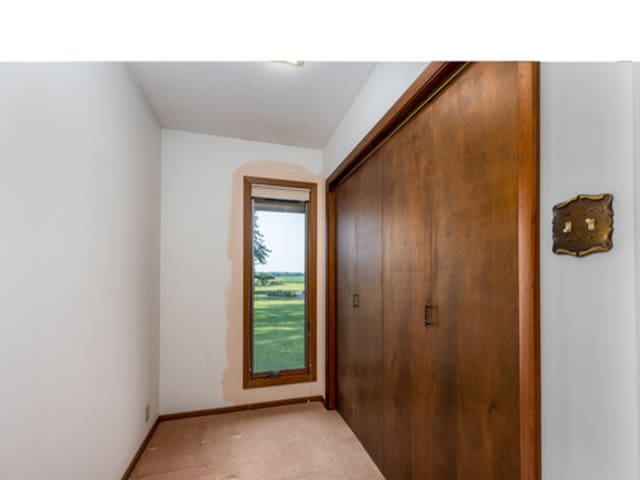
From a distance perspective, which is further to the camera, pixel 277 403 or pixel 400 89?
pixel 277 403

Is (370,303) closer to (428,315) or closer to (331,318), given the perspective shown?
(428,315)

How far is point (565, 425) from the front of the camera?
73cm

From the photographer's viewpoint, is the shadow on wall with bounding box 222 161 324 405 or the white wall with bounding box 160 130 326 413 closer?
the white wall with bounding box 160 130 326 413

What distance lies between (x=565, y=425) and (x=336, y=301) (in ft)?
6.76

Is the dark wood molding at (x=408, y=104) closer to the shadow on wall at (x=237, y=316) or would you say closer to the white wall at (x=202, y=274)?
the shadow on wall at (x=237, y=316)

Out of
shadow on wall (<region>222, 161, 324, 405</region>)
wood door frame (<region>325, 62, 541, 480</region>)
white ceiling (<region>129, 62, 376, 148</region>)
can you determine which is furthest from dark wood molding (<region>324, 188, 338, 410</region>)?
wood door frame (<region>325, 62, 541, 480</region>)

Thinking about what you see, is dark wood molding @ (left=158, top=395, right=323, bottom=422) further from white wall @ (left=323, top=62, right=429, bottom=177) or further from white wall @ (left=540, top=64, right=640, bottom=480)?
white wall @ (left=540, top=64, right=640, bottom=480)

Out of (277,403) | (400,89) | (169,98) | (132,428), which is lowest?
(277,403)

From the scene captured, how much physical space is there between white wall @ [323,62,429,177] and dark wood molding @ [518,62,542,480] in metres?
0.66

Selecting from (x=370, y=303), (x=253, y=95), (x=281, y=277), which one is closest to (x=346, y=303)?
(x=370, y=303)

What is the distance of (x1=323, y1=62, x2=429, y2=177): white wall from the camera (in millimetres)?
1514
